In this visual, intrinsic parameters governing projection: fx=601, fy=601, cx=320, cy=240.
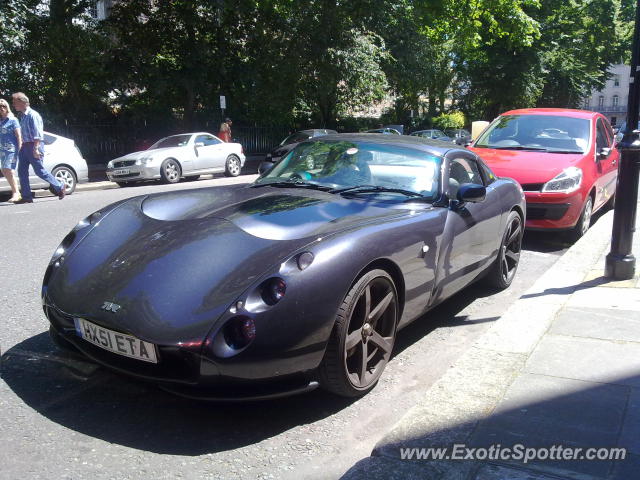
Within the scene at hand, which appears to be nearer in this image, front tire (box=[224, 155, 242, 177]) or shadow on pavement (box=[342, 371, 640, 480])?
shadow on pavement (box=[342, 371, 640, 480])

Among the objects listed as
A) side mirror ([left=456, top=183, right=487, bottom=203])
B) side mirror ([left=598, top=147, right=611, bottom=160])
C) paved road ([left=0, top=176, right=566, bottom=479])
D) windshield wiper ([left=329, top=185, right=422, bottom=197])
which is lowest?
paved road ([left=0, top=176, right=566, bottom=479])

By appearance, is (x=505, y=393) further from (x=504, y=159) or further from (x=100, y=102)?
(x=100, y=102)

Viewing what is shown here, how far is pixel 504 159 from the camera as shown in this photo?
25.8 ft

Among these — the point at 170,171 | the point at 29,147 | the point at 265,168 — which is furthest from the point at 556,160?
the point at 170,171

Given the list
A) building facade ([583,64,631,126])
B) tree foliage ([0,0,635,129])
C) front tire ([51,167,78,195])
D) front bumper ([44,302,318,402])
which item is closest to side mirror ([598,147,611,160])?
front bumper ([44,302,318,402])

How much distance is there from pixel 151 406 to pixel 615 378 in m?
2.50

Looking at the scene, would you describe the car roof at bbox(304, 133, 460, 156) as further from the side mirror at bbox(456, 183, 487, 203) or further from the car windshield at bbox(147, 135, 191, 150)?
the car windshield at bbox(147, 135, 191, 150)

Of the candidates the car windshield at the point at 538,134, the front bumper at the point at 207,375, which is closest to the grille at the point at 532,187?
the car windshield at the point at 538,134

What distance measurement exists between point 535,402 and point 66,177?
455 inches

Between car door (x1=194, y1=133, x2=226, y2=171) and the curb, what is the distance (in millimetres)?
12629

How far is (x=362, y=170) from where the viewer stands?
14.4 ft

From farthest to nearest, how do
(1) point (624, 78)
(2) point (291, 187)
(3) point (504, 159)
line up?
(1) point (624, 78), (3) point (504, 159), (2) point (291, 187)

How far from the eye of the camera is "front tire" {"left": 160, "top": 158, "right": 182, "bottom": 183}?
1521 cm

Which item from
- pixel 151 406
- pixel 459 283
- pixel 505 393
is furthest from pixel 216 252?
pixel 459 283
